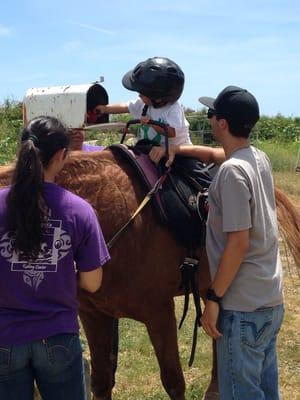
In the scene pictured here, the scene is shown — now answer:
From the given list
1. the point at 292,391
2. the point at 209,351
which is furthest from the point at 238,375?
the point at 209,351

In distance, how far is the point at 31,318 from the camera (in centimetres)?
212

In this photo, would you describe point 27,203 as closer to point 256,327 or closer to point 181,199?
point 256,327

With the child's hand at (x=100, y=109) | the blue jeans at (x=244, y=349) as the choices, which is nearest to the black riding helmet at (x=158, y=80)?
the child's hand at (x=100, y=109)

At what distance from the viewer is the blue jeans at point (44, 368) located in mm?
2127

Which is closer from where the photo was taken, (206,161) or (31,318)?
(31,318)

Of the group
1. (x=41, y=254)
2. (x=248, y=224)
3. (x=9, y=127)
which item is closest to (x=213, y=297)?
(x=248, y=224)

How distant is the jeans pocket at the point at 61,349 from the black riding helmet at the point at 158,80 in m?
1.52

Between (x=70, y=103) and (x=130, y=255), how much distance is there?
1025mm

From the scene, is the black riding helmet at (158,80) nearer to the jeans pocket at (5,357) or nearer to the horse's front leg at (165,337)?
the horse's front leg at (165,337)

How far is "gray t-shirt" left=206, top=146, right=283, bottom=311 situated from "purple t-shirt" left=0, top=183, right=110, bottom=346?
0.62 metres

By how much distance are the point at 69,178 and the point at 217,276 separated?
102cm

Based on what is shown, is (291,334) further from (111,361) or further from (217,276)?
(217,276)

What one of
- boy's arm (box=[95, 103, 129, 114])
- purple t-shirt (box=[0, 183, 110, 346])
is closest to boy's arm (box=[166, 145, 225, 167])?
boy's arm (box=[95, 103, 129, 114])

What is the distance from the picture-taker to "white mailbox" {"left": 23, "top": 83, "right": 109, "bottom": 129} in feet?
11.5
